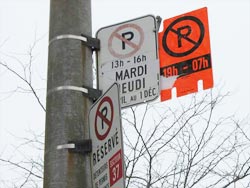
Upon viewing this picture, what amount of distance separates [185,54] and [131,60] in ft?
1.28

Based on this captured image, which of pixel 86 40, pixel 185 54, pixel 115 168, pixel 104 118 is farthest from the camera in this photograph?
pixel 185 54

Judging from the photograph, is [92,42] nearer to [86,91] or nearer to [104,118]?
[86,91]

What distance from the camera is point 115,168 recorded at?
321 cm

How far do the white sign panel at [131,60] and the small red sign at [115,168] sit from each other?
2.49 feet

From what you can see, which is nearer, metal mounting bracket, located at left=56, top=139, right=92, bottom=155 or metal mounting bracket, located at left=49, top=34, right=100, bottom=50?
metal mounting bracket, located at left=56, top=139, right=92, bottom=155

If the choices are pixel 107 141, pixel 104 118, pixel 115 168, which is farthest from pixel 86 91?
pixel 115 168

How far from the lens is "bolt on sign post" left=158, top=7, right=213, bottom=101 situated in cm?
397

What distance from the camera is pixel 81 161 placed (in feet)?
11.8

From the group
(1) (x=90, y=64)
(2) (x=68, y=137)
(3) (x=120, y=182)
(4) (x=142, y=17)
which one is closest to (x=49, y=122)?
(2) (x=68, y=137)

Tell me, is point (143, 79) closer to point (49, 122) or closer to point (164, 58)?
point (164, 58)

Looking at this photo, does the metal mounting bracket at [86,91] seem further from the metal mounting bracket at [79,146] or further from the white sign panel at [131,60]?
the metal mounting bracket at [79,146]

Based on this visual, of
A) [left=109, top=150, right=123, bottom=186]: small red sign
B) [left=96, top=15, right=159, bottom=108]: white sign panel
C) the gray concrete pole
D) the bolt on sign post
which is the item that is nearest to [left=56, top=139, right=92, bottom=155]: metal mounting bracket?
the gray concrete pole

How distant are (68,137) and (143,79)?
2.33 feet

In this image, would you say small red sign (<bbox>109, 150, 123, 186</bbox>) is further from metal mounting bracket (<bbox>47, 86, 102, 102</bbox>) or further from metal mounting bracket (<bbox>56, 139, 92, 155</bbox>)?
metal mounting bracket (<bbox>47, 86, 102, 102</bbox>)
